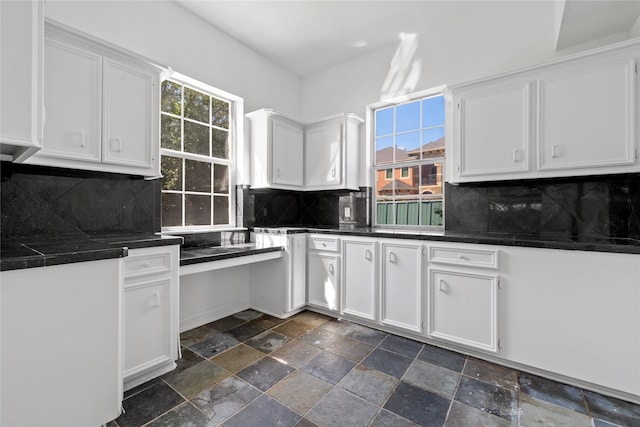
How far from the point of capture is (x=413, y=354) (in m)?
2.29

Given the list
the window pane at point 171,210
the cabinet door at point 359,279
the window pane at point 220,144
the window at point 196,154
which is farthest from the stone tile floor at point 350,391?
the window pane at point 220,144

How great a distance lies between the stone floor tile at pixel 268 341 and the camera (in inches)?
93.4

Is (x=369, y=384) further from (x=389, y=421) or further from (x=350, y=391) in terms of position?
(x=389, y=421)

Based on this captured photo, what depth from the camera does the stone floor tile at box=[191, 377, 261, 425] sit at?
5.32ft

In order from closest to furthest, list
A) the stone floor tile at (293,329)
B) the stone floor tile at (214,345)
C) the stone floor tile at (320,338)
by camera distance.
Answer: the stone floor tile at (214,345) < the stone floor tile at (320,338) < the stone floor tile at (293,329)

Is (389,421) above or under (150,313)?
under

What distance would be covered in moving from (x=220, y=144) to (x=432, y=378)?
9.90ft

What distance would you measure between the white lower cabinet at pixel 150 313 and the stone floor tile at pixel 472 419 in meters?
1.81

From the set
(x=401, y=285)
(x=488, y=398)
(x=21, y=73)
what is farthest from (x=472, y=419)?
(x=21, y=73)

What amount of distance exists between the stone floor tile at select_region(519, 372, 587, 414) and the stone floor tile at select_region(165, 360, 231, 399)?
78.4 inches

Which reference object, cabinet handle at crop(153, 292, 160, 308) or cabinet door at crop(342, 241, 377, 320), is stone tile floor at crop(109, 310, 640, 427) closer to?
cabinet door at crop(342, 241, 377, 320)

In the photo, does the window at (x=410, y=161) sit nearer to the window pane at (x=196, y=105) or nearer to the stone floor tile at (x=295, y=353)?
the stone floor tile at (x=295, y=353)

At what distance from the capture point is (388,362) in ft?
7.10

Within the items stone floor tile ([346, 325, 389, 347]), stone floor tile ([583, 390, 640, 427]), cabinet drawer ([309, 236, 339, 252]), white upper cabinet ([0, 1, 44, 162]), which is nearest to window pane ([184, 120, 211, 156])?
cabinet drawer ([309, 236, 339, 252])
